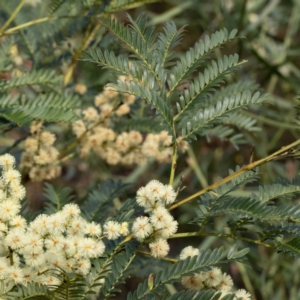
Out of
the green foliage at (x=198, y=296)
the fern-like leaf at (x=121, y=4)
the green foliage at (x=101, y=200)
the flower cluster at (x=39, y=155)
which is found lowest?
the green foliage at (x=198, y=296)

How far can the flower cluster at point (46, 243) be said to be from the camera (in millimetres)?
565

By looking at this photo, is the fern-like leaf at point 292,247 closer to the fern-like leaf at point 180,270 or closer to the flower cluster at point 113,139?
the fern-like leaf at point 180,270

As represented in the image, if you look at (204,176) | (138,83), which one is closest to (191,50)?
(138,83)

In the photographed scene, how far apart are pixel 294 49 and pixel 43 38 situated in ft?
2.83

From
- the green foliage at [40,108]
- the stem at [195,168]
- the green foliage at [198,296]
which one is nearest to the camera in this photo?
the green foliage at [198,296]

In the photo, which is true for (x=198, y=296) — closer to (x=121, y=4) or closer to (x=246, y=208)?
(x=246, y=208)

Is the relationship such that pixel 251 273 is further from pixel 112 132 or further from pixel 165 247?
pixel 165 247

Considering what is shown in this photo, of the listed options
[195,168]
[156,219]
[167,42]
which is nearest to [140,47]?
[167,42]

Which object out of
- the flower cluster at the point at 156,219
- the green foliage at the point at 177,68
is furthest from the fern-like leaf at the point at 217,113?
the flower cluster at the point at 156,219

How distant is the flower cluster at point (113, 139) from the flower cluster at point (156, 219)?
0.32 m

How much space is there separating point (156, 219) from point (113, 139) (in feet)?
1.24

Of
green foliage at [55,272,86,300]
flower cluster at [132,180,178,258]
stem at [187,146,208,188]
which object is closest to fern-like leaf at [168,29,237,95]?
flower cluster at [132,180,178,258]

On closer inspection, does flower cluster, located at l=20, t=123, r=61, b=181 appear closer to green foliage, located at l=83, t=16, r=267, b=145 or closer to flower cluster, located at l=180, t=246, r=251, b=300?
green foliage, located at l=83, t=16, r=267, b=145

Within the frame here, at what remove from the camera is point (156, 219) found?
0.59 m
